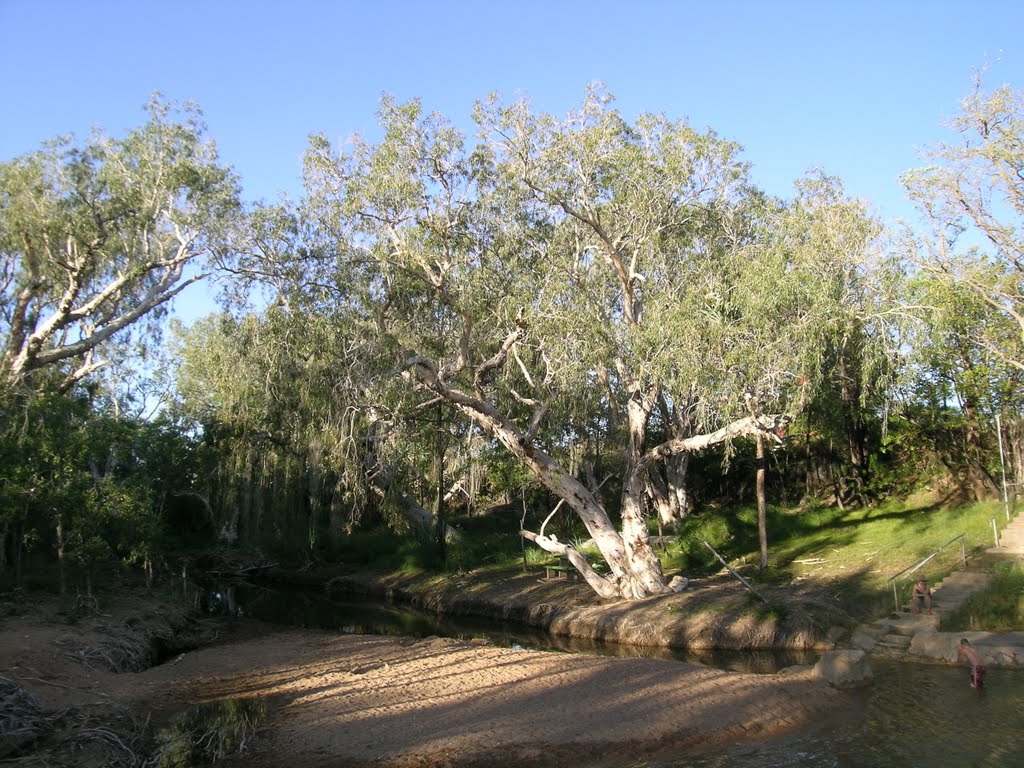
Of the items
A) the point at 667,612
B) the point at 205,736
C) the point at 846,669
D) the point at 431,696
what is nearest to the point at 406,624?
the point at 667,612

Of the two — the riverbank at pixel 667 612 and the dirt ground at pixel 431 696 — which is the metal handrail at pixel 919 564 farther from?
the dirt ground at pixel 431 696

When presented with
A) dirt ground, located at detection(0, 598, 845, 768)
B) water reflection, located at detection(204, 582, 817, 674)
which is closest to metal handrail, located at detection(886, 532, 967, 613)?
water reflection, located at detection(204, 582, 817, 674)

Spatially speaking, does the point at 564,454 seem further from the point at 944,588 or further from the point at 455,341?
the point at 944,588

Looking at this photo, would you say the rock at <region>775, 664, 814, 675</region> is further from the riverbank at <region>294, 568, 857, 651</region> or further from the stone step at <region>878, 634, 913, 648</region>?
the riverbank at <region>294, 568, 857, 651</region>

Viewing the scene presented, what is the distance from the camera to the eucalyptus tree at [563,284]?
16.5 metres

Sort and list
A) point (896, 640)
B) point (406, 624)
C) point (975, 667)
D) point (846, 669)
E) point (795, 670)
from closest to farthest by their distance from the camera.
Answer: point (975, 667) < point (846, 669) < point (795, 670) < point (896, 640) < point (406, 624)

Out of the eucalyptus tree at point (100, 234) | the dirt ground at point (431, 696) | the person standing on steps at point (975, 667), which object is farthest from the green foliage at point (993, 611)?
the eucalyptus tree at point (100, 234)

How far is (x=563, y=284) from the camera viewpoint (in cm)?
1733

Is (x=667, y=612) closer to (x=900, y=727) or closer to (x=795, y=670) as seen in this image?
(x=795, y=670)

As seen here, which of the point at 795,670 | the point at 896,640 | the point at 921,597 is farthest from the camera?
the point at 921,597

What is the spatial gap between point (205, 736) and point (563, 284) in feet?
→ 36.9

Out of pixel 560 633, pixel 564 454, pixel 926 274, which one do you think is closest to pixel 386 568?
pixel 564 454

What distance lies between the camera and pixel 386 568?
1088 inches

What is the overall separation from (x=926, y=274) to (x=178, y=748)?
20.6m
